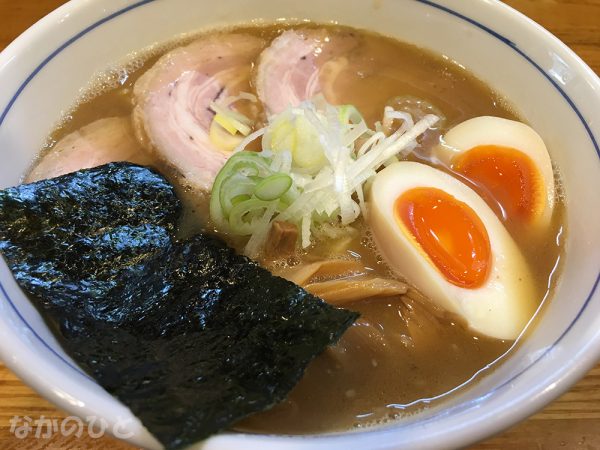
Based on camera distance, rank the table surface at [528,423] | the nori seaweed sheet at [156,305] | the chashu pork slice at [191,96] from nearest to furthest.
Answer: the nori seaweed sheet at [156,305] → the table surface at [528,423] → the chashu pork slice at [191,96]

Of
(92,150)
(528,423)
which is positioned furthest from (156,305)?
(528,423)

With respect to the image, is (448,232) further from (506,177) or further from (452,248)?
(506,177)

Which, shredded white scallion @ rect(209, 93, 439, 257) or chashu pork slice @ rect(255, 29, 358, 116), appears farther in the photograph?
chashu pork slice @ rect(255, 29, 358, 116)

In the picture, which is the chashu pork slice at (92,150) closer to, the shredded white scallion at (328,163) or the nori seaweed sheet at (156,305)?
the nori seaweed sheet at (156,305)

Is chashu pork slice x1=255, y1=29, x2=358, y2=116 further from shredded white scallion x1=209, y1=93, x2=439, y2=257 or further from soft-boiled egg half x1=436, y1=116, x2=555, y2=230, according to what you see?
soft-boiled egg half x1=436, y1=116, x2=555, y2=230

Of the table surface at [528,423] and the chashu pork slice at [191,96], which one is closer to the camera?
the table surface at [528,423]

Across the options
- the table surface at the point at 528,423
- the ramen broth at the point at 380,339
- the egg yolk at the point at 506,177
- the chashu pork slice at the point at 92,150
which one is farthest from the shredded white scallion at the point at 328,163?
the table surface at the point at 528,423

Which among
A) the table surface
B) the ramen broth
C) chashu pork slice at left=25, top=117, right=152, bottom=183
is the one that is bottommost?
the table surface

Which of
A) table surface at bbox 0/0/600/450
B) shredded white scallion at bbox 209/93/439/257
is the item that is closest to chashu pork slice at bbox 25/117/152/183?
shredded white scallion at bbox 209/93/439/257
